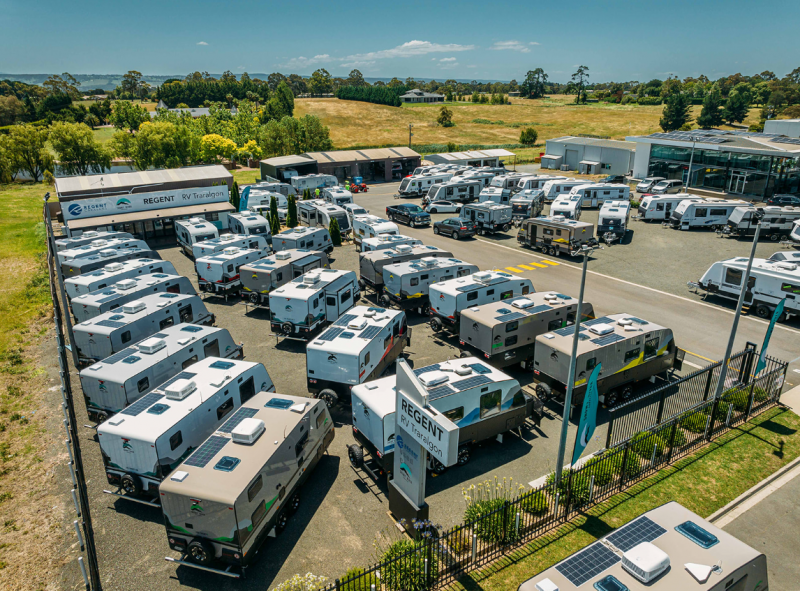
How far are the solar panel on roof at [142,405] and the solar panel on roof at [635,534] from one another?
506 inches

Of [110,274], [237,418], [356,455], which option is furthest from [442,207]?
[237,418]

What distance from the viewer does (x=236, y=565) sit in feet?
39.4

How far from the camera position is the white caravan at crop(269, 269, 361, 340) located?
24156mm

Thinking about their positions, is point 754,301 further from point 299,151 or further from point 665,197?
point 299,151

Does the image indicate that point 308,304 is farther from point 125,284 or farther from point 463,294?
point 125,284

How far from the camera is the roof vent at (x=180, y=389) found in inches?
614

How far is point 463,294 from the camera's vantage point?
79.7ft

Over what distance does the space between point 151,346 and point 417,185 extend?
4715cm

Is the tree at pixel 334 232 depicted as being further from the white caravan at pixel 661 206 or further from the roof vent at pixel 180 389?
the white caravan at pixel 661 206

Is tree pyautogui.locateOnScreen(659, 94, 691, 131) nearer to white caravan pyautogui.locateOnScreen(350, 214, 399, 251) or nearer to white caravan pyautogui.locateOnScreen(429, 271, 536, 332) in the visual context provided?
white caravan pyautogui.locateOnScreen(350, 214, 399, 251)

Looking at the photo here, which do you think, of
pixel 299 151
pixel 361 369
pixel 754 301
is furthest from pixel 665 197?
pixel 299 151

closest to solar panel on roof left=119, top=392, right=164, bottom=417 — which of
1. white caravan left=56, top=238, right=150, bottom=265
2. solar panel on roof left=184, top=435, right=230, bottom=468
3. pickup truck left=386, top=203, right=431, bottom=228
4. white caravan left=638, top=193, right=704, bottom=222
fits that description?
solar panel on roof left=184, top=435, right=230, bottom=468

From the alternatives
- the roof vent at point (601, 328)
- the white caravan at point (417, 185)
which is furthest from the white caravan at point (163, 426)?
the white caravan at point (417, 185)

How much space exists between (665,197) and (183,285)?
1741 inches
